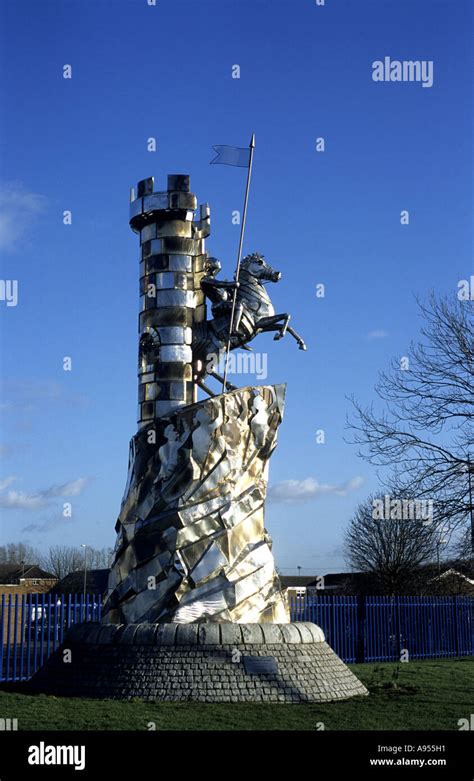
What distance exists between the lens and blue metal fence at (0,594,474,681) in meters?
19.2

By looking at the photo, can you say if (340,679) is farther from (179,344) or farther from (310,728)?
(179,344)

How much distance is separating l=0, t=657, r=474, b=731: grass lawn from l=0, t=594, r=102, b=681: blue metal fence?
3938mm

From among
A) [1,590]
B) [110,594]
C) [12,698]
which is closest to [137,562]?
[110,594]

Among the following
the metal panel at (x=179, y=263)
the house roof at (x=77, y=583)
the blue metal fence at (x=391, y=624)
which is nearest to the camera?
the metal panel at (x=179, y=263)

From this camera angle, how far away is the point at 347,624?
2406 cm

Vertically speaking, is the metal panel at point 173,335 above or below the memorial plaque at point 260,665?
above

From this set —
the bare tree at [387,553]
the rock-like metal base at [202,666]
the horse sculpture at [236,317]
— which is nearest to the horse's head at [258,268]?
the horse sculpture at [236,317]

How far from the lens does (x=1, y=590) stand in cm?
5559

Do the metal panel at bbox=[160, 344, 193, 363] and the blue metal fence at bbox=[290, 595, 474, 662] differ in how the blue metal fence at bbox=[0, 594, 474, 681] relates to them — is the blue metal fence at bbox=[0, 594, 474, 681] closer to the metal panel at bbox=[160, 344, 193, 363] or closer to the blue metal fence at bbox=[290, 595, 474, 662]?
the blue metal fence at bbox=[290, 595, 474, 662]

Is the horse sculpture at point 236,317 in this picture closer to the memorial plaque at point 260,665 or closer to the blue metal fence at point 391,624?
the memorial plaque at point 260,665

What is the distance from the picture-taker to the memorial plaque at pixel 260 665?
43.9 ft

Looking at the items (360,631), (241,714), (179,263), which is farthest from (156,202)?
(360,631)

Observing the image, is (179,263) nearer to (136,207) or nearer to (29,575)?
(136,207)
